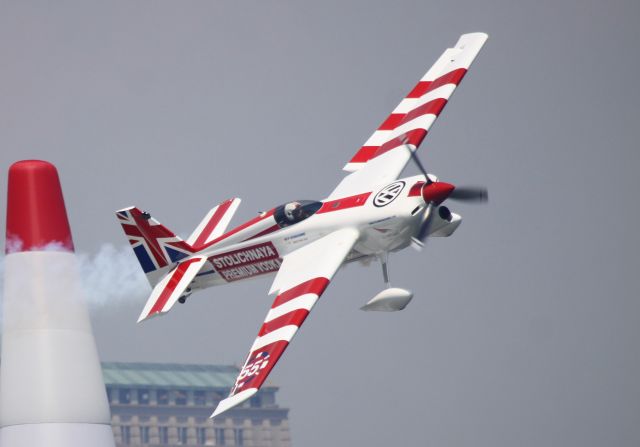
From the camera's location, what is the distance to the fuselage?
27.8m

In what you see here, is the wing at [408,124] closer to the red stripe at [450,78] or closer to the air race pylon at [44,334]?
the red stripe at [450,78]

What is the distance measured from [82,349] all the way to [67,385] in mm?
628

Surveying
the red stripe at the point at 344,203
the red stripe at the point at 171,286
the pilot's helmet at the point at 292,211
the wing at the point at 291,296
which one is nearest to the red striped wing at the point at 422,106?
the red stripe at the point at 344,203

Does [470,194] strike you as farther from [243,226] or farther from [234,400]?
[234,400]

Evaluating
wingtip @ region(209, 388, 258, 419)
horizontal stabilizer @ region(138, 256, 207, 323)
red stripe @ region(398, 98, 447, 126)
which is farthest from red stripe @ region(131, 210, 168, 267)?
wingtip @ region(209, 388, 258, 419)

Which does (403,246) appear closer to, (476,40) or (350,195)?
(350,195)

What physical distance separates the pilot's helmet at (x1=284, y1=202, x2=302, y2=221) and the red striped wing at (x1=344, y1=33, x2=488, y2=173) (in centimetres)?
372

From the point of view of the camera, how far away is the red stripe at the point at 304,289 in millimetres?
27078

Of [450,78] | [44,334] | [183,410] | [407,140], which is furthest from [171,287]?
[183,410]

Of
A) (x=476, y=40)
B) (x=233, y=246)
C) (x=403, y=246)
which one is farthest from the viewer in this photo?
(x=476, y=40)

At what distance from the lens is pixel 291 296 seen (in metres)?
27.3

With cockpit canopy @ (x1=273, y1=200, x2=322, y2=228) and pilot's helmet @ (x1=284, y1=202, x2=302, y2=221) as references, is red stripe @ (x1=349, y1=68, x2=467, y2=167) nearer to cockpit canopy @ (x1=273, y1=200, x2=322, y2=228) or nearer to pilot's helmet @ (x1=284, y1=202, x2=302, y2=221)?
cockpit canopy @ (x1=273, y1=200, x2=322, y2=228)

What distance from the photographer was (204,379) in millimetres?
142875

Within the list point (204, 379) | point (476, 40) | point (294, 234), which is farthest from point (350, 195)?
point (204, 379)
